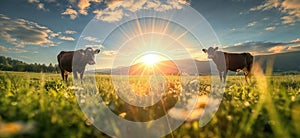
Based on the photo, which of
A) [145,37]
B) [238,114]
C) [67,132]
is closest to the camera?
[67,132]

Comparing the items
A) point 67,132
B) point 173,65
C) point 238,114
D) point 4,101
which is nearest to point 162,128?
point 238,114

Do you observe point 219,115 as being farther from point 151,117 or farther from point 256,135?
point 151,117

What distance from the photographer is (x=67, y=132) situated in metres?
2.58

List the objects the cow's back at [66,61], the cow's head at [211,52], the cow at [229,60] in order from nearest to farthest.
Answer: the cow's back at [66,61] < the cow at [229,60] < the cow's head at [211,52]

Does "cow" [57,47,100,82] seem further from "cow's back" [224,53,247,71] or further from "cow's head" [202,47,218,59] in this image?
"cow's back" [224,53,247,71]

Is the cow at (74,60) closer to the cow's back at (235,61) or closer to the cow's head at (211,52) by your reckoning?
the cow's head at (211,52)

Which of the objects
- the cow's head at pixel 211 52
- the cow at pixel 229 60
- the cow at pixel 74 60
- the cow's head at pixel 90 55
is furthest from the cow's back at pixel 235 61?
the cow at pixel 74 60

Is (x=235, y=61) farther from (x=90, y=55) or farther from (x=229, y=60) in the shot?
(x=90, y=55)

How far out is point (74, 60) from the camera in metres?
18.6

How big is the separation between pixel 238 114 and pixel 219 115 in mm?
262

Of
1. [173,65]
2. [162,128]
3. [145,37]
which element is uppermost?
[145,37]

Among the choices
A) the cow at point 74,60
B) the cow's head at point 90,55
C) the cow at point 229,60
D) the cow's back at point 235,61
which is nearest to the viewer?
the cow at point 74,60

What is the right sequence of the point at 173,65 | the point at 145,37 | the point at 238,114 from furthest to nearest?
the point at 173,65, the point at 145,37, the point at 238,114

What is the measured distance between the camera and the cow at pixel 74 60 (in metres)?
18.5
